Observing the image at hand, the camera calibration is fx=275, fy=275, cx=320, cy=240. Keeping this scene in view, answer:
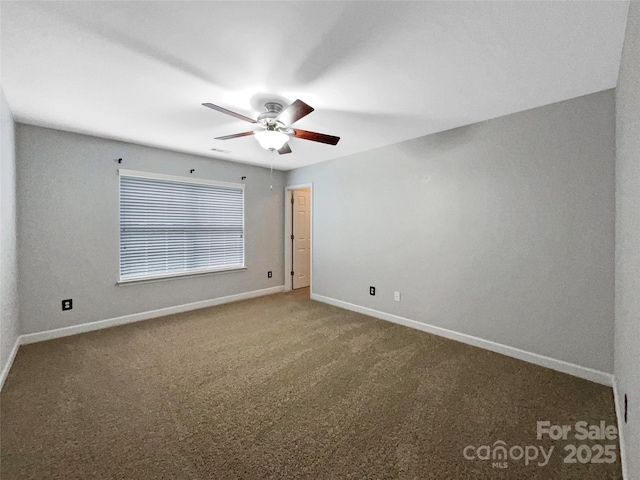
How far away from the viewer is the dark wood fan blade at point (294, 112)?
1.91 m

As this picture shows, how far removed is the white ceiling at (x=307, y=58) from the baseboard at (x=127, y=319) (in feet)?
7.55

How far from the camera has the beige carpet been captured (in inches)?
58.3

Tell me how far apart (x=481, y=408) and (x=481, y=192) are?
6.62 feet

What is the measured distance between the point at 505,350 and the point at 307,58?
3131 millimetres

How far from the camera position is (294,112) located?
205 cm

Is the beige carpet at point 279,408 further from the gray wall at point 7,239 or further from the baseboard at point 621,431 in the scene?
the gray wall at point 7,239

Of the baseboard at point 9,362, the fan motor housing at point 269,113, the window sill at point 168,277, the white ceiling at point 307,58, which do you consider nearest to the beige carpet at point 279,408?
the baseboard at point 9,362

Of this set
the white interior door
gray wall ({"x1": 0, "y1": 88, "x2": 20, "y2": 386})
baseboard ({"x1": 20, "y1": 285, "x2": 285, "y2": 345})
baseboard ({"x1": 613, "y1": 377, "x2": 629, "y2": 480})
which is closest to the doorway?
the white interior door

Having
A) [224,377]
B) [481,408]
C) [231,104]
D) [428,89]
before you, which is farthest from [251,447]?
[428,89]

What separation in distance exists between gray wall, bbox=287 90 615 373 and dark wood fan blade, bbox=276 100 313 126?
6.24 ft

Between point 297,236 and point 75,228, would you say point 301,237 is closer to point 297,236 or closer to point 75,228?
point 297,236

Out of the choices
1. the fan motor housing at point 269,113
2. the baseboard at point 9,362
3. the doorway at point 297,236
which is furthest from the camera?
the doorway at point 297,236

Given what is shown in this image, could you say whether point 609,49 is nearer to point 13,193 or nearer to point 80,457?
point 80,457

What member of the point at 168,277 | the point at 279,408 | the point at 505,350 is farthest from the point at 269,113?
the point at 505,350
